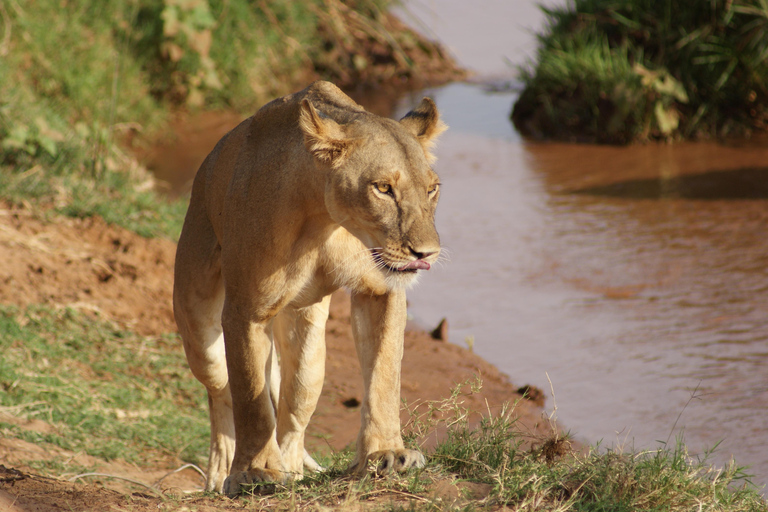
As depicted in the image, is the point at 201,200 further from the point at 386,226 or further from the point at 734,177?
the point at 734,177

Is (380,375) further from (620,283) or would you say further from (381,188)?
(620,283)

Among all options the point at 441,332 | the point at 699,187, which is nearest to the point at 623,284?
the point at 441,332

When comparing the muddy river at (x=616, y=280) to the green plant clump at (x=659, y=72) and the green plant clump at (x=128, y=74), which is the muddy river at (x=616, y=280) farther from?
the green plant clump at (x=128, y=74)

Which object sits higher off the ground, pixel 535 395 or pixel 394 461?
pixel 394 461

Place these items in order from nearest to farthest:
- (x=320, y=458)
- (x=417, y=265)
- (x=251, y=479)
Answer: (x=417, y=265)
(x=251, y=479)
(x=320, y=458)

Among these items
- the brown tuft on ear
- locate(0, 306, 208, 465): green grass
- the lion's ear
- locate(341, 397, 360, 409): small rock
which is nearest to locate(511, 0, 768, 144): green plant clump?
locate(341, 397, 360, 409): small rock

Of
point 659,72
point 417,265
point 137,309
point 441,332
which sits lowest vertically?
point 441,332

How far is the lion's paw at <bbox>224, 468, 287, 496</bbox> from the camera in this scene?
3699mm

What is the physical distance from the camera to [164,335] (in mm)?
6031

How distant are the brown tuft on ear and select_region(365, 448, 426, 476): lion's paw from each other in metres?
1.08

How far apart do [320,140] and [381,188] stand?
294 millimetres

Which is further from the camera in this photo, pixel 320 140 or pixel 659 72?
pixel 659 72

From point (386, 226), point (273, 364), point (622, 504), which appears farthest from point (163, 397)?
point (622, 504)

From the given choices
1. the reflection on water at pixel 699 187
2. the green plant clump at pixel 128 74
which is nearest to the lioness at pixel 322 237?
the green plant clump at pixel 128 74
